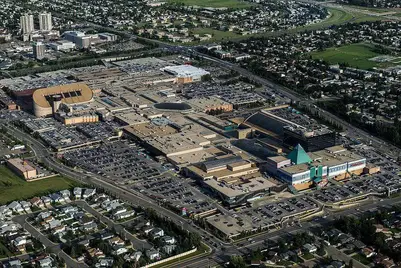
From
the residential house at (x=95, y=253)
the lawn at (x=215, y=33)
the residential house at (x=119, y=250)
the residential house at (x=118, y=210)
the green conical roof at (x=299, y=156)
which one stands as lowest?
the lawn at (x=215, y=33)

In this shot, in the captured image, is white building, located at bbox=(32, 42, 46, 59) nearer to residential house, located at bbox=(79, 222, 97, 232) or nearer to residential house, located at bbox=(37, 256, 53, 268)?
residential house, located at bbox=(79, 222, 97, 232)

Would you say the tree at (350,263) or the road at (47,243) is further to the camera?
the road at (47,243)

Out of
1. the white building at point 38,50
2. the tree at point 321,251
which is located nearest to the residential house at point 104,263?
the tree at point 321,251

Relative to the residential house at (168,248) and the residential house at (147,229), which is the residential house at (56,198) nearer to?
the residential house at (147,229)

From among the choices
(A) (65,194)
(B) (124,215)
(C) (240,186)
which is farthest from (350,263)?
(A) (65,194)

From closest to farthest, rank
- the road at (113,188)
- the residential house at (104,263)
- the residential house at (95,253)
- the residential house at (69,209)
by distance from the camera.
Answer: the residential house at (104,263) < the residential house at (95,253) < the road at (113,188) < the residential house at (69,209)

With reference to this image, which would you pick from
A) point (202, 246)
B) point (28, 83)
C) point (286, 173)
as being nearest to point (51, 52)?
point (28, 83)

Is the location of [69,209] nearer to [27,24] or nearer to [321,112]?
[321,112]

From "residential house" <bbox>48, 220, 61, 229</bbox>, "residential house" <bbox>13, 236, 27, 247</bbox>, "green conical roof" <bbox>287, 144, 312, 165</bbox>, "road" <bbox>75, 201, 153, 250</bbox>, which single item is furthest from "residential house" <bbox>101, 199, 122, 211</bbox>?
"green conical roof" <bbox>287, 144, 312, 165</bbox>
